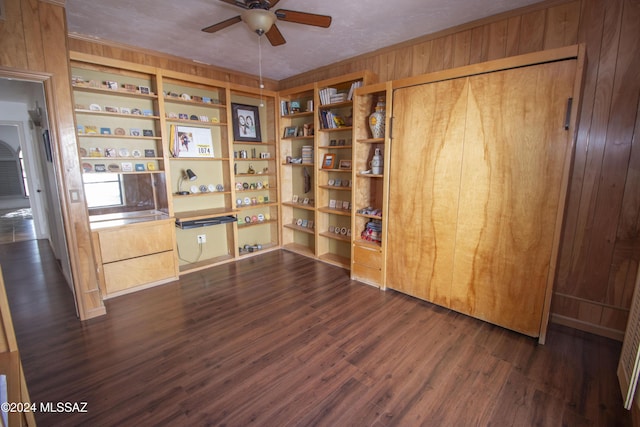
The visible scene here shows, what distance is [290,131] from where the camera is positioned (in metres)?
4.30

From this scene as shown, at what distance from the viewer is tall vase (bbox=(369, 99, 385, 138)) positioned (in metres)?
3.06

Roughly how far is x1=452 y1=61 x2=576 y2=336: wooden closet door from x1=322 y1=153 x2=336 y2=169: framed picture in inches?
68.1

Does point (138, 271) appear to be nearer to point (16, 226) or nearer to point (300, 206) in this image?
point (300, 206)

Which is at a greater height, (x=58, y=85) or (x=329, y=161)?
(x=58, y=85)

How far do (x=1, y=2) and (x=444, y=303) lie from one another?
4183 mm

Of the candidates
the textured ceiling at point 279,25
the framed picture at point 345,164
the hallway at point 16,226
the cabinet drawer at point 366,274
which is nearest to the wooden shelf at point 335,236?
the cabinet drawer at point 366,274

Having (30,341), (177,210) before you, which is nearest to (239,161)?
(177,210)

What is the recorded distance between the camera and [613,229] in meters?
2.25

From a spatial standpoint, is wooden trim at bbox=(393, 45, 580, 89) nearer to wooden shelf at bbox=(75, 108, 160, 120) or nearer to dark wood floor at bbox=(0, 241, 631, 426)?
dark wood floor at bbox=(0, 241, 631, 426)

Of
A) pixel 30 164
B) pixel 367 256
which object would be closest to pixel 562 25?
pixel 367 256

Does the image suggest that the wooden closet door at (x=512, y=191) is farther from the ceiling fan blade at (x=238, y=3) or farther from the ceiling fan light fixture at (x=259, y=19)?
the ceiling fan blade at (x=238, y=3)

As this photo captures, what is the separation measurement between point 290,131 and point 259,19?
7.51 ft

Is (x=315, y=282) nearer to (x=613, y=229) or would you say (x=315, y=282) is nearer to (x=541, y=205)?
(x=541, y=205)

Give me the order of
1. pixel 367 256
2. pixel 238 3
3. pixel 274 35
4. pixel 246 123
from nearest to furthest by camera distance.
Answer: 1. pixel 238 3
2. pixel 274 35
3. pixel 367 256
4. pixel 246 123
